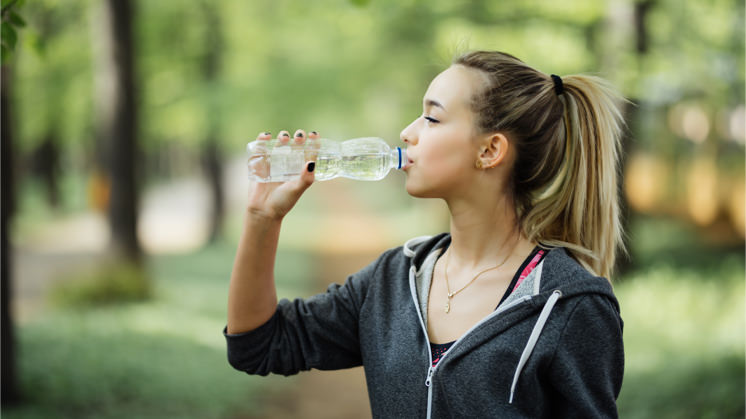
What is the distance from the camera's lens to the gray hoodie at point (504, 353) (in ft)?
5.70

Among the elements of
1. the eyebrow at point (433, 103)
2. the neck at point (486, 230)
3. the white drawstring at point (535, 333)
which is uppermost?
the eyebrow at point (433, 103)

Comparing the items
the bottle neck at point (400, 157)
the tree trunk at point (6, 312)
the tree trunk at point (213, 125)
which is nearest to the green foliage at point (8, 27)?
the bottle neck at point (400, 157)

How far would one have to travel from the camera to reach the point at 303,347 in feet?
7.20

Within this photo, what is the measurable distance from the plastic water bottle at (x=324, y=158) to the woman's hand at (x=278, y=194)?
29 mm

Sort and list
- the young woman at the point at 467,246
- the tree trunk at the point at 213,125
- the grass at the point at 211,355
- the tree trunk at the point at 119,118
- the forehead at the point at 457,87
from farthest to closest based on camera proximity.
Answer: the tree trunk at the point at 213,125 < the tree trunk at the point at 119,118 < the grass at the point at 211,355 < the forehead at the point at 457,87 < the young woman at the point at 467,246

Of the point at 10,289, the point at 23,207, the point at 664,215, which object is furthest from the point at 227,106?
the point at 23,207

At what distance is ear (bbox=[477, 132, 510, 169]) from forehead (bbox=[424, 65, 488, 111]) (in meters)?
0.13

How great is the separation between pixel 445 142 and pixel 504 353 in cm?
65

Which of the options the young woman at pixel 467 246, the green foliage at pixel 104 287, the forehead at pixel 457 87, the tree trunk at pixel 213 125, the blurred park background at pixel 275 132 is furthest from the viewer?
the tree trunk at pixel 213 125

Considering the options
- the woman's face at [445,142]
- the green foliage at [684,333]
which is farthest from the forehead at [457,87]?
the green foliage at [684,333]

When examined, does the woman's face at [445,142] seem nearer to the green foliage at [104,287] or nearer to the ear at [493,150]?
the ear at [493,150]

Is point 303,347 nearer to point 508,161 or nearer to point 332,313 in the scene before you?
point 332,313

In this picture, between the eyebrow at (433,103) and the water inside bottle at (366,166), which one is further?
the water inside bottle at (366,166)

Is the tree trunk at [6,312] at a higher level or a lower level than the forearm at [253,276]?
lower
